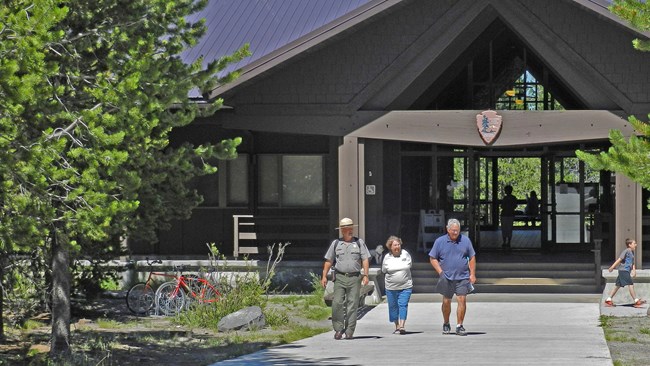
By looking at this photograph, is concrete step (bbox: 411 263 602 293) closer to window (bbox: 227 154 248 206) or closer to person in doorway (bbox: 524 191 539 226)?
window (bbox: 227 154 248 206)

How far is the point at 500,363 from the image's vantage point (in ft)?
49.4

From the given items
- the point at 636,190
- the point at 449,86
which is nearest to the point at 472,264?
the point at 636,190

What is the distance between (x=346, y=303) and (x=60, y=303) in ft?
13.9

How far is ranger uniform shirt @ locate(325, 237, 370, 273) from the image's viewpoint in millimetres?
18562

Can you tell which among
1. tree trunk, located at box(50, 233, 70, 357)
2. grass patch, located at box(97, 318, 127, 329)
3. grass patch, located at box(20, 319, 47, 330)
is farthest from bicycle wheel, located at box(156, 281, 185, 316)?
tree trunk, located at box(50, 233, 70, 357)

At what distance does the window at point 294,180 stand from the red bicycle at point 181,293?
7.07m

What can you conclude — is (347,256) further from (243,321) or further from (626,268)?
(626,268)

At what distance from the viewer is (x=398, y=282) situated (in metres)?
19.0

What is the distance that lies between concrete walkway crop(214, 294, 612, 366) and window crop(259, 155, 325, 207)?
553cm

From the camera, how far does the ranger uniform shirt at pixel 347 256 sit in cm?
1856

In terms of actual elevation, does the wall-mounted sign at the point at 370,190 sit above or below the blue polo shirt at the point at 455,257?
above

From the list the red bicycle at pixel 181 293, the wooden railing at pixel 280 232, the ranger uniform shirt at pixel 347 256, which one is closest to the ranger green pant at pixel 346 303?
the ranger uniform shirt at pixel 347 256

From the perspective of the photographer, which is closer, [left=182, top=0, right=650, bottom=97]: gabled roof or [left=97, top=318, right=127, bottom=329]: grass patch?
[left=97, top=318, right=127, bottom=329]: grass patch

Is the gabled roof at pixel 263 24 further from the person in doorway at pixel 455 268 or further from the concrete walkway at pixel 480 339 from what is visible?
the person in doorway at pixel 455 268
